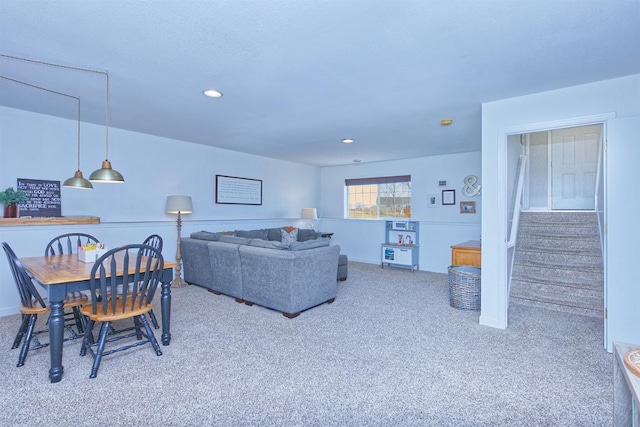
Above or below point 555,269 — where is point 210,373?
below

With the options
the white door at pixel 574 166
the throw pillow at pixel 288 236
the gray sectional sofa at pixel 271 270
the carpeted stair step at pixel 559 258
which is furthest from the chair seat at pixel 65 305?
the white door at pixel 574 166

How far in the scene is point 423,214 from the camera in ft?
20.8

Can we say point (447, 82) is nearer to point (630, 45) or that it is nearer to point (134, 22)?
point (630, 45)

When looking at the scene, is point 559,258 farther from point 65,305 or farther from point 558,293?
point 65,305

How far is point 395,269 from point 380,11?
16.9ft

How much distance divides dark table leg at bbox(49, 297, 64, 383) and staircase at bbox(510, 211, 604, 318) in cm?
459

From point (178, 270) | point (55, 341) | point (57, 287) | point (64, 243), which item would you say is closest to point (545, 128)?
point (57, 287)

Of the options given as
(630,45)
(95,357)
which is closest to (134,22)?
(95,357)

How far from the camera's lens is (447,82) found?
2727 millimetres

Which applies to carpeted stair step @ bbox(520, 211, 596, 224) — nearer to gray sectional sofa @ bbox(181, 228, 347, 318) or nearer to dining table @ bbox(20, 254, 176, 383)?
gray sectional sofa @ bbox(181, 228, 347, 318)

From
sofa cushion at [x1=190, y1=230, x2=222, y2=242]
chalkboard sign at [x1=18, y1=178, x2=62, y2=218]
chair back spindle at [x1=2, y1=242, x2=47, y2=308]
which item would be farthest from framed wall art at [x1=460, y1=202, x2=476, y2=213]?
chalkboard sign at [x1=18, y1=178, x2=62, y2=218]

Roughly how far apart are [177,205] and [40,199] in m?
1.51

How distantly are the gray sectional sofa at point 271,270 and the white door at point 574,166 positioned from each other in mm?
4302

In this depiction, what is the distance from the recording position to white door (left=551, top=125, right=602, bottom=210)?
17.2 ft
